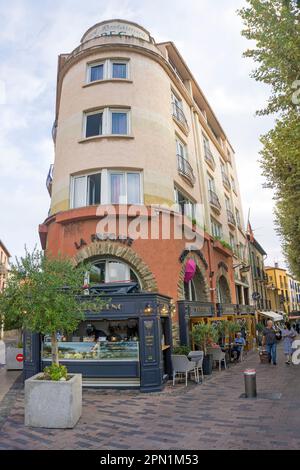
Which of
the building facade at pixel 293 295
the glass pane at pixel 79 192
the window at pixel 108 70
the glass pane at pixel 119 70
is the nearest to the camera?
the glass pane at pixel 79 192

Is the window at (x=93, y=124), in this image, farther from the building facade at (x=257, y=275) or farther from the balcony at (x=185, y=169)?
the building facade at (x=257, y=275)

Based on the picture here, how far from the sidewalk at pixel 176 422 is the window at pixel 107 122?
430 inches

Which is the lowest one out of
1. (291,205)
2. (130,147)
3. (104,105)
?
(291,205)

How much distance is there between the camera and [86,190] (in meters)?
14.8

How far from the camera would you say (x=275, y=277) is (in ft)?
214

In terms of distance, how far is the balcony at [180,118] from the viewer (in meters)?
18.4

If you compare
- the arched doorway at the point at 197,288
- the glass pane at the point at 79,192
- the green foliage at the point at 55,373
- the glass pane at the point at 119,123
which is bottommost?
the green foliage at the point at 55,373

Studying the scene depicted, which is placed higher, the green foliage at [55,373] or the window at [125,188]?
the window at [125,188]

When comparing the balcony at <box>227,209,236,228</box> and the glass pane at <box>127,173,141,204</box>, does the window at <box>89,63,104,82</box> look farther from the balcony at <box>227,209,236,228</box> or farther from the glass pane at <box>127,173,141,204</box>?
the balcony at <box>227,209,236,228</box>

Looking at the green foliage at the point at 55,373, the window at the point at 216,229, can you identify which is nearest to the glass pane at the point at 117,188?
the green foliage at the point at 55,373

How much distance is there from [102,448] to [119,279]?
8402 millimetres
